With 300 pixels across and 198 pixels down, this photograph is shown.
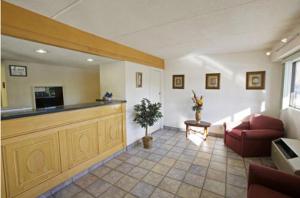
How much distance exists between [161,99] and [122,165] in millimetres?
2522

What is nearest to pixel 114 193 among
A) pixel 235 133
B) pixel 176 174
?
pixel 176 174

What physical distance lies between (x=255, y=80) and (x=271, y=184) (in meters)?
2.82

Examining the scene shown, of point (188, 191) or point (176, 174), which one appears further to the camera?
point (176, 174)

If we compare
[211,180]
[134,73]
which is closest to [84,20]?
[134,73]

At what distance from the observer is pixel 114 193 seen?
1925 millimetres

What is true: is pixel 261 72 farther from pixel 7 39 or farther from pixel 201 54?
pixel 7 39

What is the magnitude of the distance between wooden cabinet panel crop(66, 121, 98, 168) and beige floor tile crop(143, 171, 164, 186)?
101cm

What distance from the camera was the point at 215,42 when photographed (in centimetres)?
281

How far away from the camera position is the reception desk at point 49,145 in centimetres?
156

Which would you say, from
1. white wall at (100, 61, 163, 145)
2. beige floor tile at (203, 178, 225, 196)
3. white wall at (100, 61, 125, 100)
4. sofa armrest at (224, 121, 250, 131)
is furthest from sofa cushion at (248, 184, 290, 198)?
white wall at (100, 61, 125, 100)

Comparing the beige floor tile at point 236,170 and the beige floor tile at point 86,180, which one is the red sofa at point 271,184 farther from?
the beige floor tile at point 86,180

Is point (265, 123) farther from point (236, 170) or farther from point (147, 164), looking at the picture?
point (147, 164)

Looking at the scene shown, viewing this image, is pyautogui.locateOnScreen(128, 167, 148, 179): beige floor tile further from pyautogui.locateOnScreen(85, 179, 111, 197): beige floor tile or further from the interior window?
the interior window

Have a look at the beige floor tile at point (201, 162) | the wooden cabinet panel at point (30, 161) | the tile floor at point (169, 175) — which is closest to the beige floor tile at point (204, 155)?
the tile floor at point (169, 175)
